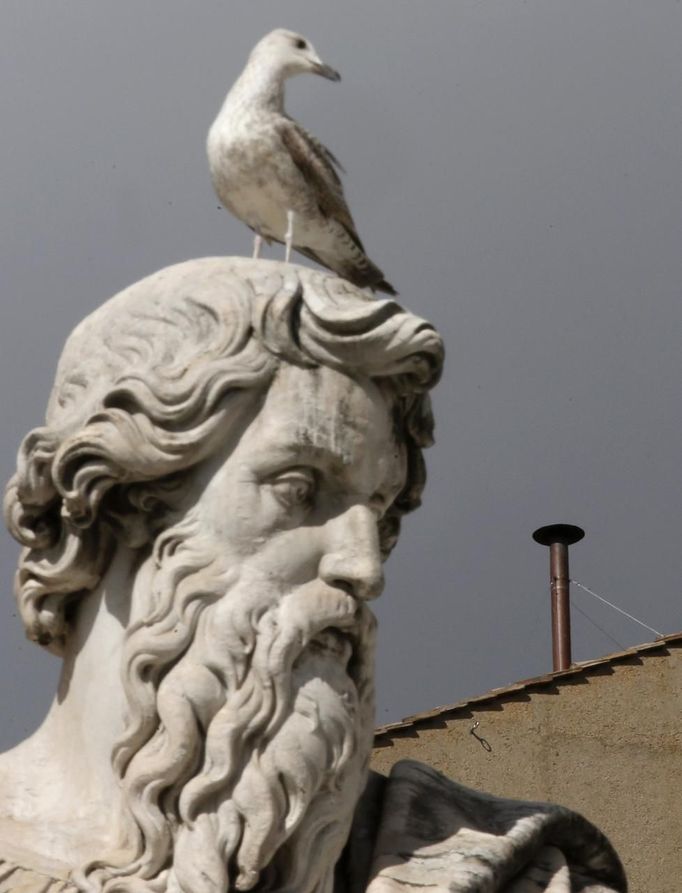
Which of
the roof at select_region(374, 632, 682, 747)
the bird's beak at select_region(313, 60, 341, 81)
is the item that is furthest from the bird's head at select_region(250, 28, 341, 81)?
the roof at select_region(374, 632, 682, 747)

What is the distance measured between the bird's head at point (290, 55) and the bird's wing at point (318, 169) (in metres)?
0.28

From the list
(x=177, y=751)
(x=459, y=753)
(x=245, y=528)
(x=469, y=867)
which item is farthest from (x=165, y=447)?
(x=459, y=753)

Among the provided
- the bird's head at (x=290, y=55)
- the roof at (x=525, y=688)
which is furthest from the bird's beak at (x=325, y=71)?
the roof at (x=525, y=688)

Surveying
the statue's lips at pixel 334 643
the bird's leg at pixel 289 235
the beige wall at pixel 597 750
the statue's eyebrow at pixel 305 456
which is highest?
the beige wall at pixel 597 750

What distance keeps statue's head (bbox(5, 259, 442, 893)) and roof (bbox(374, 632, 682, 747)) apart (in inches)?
423

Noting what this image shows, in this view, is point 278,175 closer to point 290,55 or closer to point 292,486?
point 290,55

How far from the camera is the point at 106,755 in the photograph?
7113 mm

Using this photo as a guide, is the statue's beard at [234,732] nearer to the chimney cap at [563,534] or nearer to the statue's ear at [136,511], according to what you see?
the statue's ear at [136,511]

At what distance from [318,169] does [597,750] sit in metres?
9.48

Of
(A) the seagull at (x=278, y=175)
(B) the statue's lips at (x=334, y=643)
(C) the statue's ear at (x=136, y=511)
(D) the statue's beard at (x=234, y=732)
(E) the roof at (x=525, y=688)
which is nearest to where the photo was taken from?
(D) the statue's beard at (x=234, y=732)

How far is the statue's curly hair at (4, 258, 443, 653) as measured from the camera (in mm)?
7121

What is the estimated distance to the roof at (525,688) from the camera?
713 inches

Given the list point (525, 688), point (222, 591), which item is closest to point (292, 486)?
point (222, 591)

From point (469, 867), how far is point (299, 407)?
1163mm
